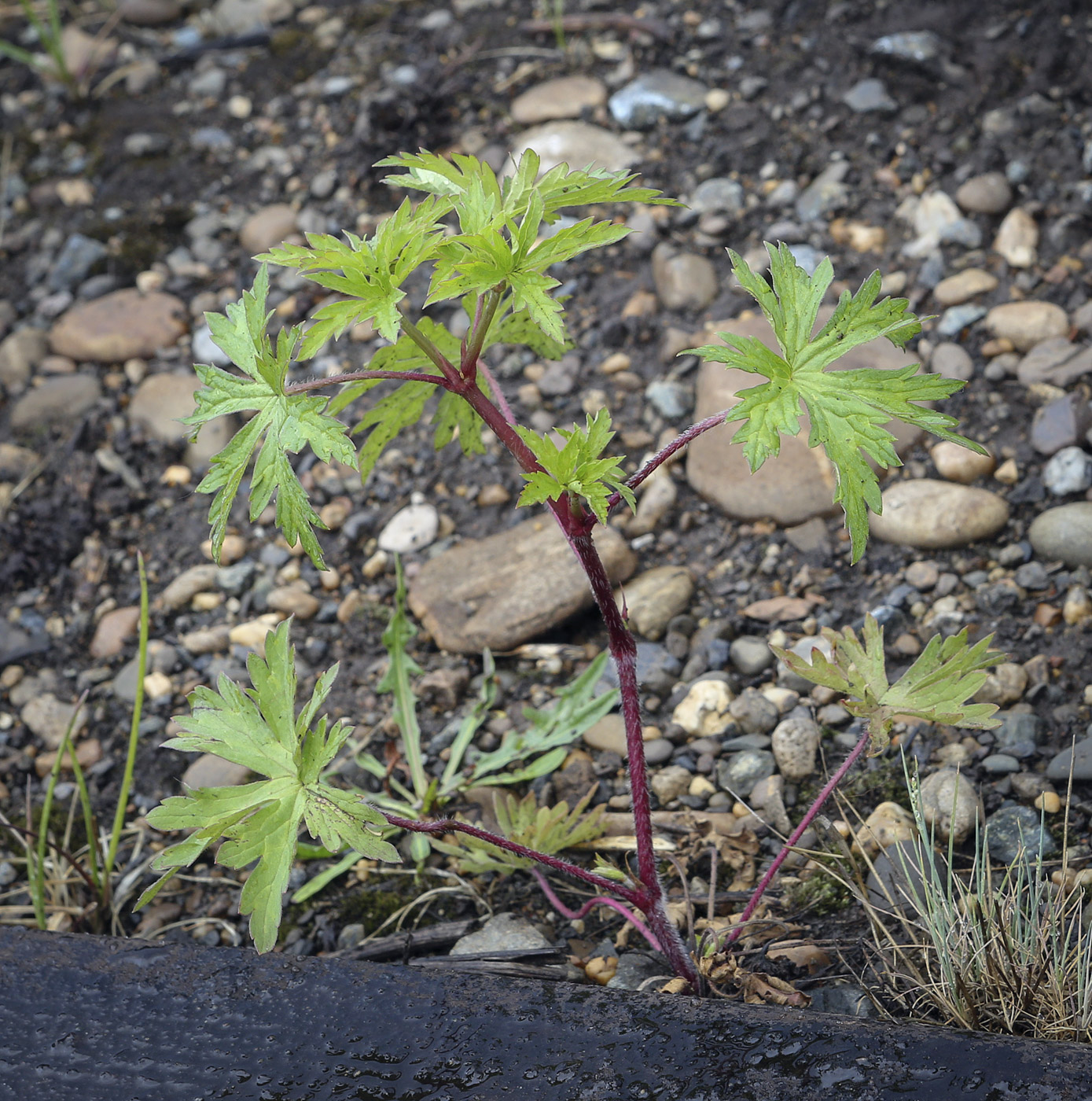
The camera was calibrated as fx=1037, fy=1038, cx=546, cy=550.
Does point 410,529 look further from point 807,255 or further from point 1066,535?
point 1066,535

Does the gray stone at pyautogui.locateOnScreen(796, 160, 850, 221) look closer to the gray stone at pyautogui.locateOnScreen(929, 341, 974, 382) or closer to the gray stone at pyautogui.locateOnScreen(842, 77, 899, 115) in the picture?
the gray stone at pyautogui.locateOnScreen(842, 77, 899, 115)

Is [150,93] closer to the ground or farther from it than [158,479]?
farther from it

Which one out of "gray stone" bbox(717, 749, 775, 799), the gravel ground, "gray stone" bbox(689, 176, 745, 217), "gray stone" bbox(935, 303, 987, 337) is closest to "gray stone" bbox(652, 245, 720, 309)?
the gravel ground

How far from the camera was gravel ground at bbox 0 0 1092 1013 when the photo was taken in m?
2.29

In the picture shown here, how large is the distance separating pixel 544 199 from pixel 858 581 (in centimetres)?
136

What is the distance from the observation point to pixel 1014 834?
1.93 metres

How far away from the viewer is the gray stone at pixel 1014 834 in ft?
6.25

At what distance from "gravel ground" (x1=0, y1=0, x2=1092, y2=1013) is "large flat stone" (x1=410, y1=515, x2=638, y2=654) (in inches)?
0.5

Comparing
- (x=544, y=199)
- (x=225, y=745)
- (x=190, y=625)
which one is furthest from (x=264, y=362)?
(x=190, y=625)

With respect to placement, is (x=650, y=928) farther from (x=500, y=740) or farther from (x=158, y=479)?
(x=158, y=479)

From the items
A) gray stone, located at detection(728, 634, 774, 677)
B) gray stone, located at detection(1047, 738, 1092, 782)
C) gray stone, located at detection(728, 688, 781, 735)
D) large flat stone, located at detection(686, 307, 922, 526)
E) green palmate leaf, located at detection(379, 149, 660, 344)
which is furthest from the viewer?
large flat stone, located at detection(686, 307, 922, 526)

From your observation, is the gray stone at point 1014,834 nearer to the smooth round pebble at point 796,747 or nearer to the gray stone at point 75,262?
the smooth round pebble at point 796,747

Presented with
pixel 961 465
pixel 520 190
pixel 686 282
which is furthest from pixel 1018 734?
pixel 686 282

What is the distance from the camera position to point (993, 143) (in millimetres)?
3123
